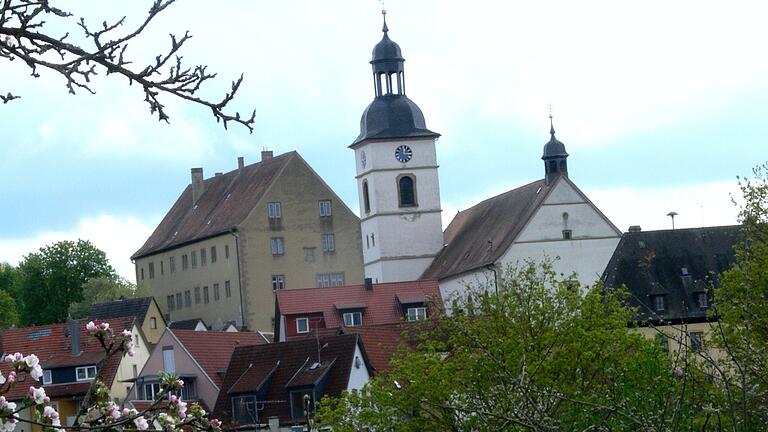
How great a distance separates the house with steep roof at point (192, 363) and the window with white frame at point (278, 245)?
24.6 metres

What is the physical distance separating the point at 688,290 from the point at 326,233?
27000 millimetres

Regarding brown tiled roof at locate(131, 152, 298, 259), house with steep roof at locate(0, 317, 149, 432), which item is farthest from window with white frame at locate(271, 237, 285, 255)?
house with steep roof at locate(0, 317, 149, 432)

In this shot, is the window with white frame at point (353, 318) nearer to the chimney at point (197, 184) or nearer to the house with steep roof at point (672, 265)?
the house with steep roof at point (672, 265)

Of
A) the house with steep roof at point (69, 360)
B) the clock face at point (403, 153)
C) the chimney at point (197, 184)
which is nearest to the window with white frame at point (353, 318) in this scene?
the house with steep roof at point (69, 360)

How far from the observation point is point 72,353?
221 feet

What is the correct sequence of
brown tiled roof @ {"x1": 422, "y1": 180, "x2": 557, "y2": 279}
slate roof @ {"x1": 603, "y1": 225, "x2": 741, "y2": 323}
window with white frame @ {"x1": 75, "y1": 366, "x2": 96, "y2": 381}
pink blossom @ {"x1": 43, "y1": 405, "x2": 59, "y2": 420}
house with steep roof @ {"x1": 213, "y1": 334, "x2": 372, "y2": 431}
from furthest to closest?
1. brown tiled roof @ {"x1": 422, "y1": 180, "x2": 557, "y2": 279}
2. slate roof @ {"x1": 603, "y1": 225, "x2": 741, "y2": 323}
3. window with white frame @ {"x1": 75, "y1": 366, "x2": 96, "y2": 381}
4. house with steep roof @ {"x1": 213, "y1": 334, "x2": 372, "y2": 431}
5. pink blossom @ {"x1": 43, "y1": 405, "x2": 59, "y2": 420}

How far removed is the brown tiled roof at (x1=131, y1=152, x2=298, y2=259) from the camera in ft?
301

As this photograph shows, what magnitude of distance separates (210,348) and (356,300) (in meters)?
15.3

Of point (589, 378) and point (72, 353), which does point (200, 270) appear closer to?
point (72, 353)

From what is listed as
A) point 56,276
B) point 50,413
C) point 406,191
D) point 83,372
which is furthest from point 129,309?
point 50,413

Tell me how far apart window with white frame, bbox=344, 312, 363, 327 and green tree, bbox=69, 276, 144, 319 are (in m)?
25.3

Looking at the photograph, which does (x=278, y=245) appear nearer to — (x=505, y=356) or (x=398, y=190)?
(x=398, y=190)

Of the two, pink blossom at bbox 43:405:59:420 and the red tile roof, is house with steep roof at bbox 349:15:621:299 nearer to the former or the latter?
the red tile roof

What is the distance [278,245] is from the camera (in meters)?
89.9
